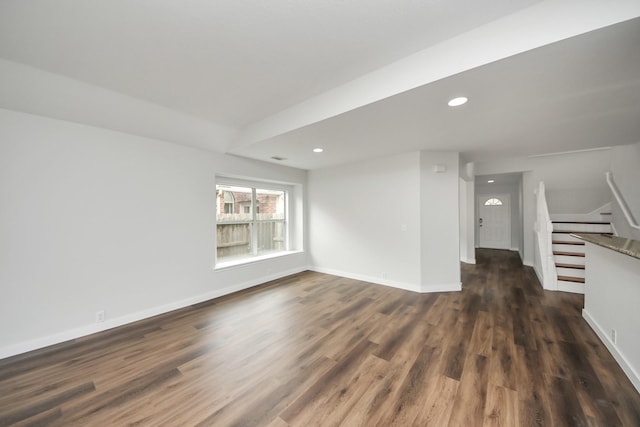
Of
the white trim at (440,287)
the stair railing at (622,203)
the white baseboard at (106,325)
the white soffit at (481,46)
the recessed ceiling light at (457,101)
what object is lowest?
the white baseboard at (106,325)

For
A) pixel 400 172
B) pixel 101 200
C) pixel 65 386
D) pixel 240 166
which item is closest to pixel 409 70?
pixel 400 172

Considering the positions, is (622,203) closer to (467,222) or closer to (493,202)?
(467,222)

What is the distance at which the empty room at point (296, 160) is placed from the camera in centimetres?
151

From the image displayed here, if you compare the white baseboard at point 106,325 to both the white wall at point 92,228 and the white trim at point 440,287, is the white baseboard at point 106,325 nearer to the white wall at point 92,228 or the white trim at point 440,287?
the white wall at point 92,228

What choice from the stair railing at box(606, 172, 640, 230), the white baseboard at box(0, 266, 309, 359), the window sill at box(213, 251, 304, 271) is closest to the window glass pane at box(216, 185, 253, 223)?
the window sill at box(213, 251, 304, 271)

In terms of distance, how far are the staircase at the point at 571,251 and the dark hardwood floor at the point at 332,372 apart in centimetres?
77

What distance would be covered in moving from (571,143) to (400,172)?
2.54 meters

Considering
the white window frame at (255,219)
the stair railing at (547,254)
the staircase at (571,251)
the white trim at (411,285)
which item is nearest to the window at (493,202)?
the staircase at (571,251)

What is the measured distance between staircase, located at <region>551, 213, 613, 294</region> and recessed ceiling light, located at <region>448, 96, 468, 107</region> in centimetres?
361

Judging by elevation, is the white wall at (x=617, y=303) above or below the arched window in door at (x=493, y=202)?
below

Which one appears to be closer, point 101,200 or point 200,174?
point 101,200

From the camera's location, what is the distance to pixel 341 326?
2.73m

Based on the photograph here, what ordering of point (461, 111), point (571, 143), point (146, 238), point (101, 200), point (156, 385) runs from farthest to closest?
point (571, 143) < point (146, 238) < point (101, 200) < point (461, 111) < point (156, 385)

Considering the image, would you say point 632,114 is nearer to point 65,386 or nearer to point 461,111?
point 461,111
